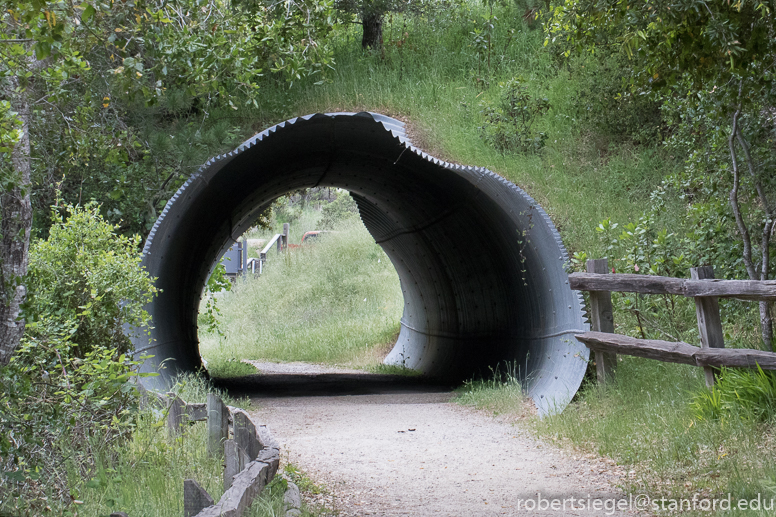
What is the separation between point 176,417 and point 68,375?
2.52 feet

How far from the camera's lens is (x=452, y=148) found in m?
11.4

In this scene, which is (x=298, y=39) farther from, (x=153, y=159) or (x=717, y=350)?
(x=717, y=350)

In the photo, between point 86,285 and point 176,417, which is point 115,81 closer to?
point 86,285

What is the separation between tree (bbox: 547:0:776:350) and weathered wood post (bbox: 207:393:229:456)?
4.12 meters

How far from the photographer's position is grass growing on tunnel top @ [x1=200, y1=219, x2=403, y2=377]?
55.9 ft

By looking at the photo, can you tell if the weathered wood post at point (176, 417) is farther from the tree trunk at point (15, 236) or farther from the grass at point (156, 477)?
the tree trunk at point (15, 236)

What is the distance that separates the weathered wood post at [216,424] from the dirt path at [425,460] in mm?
863

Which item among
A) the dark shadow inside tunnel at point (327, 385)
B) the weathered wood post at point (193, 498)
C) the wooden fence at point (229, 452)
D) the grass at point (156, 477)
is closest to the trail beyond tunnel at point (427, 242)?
the dark shadow inside tunnel at point (327, 385)

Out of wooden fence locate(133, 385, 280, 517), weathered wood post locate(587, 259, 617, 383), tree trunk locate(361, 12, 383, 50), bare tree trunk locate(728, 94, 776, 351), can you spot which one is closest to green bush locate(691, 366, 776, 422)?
bare tree trunk locate(728, 94, 776, 351)

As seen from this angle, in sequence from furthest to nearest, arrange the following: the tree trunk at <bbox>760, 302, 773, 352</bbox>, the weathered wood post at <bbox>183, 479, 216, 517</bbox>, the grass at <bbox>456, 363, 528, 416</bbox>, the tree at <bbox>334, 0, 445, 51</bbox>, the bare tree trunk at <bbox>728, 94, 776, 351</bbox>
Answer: the tree at <bbox>334, 0, 445, 51</bbox>
the grass at <bbox>456, 363, 528, 416</bbox>
the bare tree trunk at <bbox>728, 94, 776, 351</bbox>
the tree trunk at <bbox>760, 302, 773, 352</bbox>
the weathered wood post at <bbox>183, 479, 216, 517</bbox>

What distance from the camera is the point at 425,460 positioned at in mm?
5746

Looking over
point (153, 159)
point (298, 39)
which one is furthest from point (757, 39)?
point (153, 159)

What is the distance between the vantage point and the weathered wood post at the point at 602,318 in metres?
7.10

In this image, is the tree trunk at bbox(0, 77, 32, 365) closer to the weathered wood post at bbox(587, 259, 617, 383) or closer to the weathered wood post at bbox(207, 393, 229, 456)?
the weathered wood post at bbox(207, 393, 229, 456)
